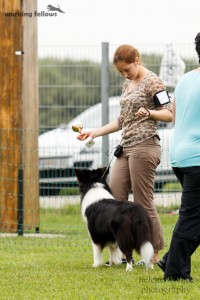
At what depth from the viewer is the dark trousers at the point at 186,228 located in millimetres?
5707

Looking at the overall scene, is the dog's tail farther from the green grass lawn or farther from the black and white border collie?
the green grass lawn

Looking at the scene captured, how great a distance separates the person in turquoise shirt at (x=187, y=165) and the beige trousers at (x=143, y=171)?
4.13 feet

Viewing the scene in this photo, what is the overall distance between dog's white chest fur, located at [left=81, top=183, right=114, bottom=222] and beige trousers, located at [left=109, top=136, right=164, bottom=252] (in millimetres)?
183

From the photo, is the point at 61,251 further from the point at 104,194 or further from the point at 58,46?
the point at 58,46

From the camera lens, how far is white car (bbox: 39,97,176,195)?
10.1 meters

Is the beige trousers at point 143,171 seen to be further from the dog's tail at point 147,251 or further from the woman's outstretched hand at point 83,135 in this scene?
the dog's tail at point 147,251

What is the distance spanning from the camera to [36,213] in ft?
33.0

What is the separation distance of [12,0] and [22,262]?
395 centimetres

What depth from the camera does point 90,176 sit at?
7375 mm

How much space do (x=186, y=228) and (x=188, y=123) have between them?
734 millimetres

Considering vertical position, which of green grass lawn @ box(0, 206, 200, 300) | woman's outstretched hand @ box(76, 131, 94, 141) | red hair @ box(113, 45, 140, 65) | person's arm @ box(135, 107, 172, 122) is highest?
red hair @ box(113, 45, 140, 65)

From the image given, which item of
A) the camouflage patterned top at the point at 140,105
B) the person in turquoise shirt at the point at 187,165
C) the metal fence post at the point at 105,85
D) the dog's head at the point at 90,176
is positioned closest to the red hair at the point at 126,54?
the camouflage patterned top at the point at 140,105

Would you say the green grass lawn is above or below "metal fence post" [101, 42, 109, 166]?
below

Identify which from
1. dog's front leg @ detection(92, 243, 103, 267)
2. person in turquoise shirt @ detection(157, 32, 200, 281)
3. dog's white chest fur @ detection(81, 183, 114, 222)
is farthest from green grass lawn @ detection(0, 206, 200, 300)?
dog's white chest fur @ detection(81, 183, 114, 222)
